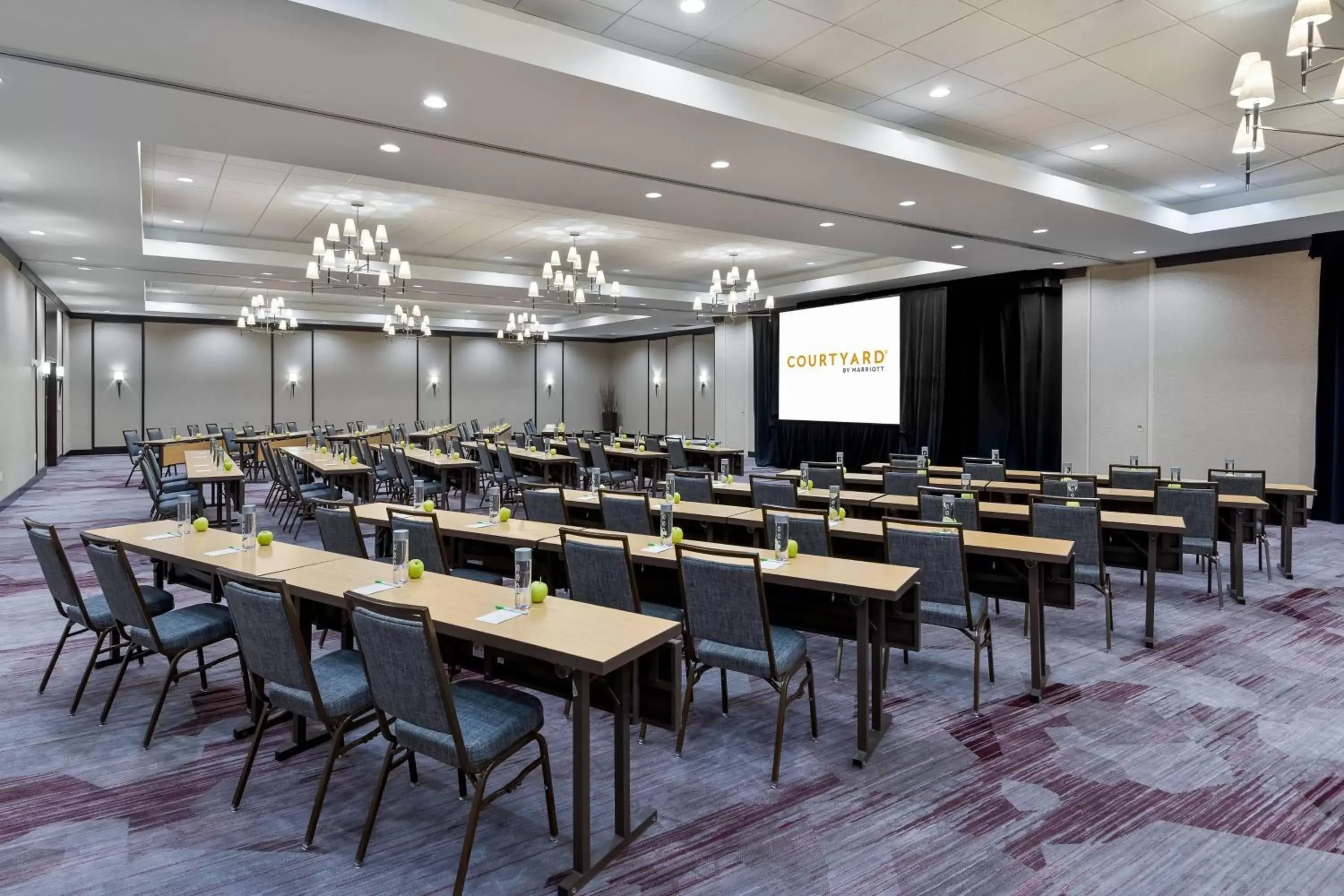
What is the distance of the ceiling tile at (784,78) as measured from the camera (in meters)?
5.41

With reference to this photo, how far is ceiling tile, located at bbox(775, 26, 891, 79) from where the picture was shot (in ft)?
16.1

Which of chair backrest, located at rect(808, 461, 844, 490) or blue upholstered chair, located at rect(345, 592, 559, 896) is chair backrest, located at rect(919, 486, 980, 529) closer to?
chair backrest, located at rect(808, 461, 844, 490)

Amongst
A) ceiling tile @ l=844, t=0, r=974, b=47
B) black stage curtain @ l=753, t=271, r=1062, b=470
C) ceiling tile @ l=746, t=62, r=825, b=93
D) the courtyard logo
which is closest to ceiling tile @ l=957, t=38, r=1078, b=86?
ceiling tile @ l=844, t=0, r=974, b=47

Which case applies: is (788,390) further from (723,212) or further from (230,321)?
(230,321)

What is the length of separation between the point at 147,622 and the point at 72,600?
77 cm

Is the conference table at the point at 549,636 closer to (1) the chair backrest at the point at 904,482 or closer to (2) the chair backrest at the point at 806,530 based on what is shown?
A: (2) the chair backrest at the point at 806,530

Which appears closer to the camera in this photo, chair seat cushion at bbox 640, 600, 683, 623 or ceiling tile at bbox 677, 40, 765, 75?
chair seat cushion at bbox 640, 600, 683, 623

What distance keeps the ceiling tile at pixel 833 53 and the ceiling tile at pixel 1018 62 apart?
0.73 meters

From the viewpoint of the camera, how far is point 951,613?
3.75 m

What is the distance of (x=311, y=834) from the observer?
2625mm

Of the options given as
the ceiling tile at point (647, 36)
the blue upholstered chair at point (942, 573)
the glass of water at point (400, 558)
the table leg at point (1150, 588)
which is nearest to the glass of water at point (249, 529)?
the glass of water at point (400, 558)

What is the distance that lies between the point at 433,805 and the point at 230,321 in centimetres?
2045

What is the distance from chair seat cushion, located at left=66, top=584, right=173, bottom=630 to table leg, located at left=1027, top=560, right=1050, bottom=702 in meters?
4.26

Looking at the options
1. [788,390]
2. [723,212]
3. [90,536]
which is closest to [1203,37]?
[723,212]
